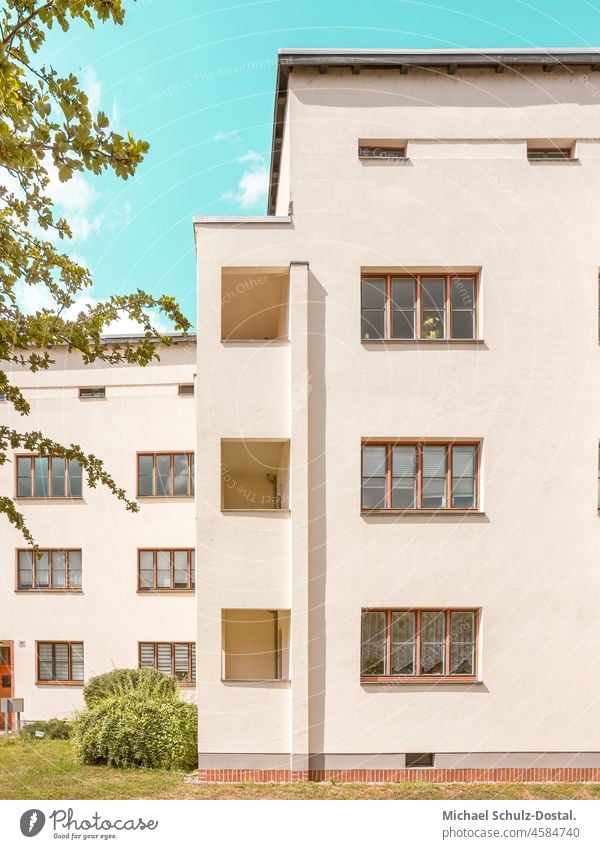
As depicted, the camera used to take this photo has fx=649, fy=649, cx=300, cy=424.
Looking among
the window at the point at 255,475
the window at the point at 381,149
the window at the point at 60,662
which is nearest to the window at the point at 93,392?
the window at the point at 255,475

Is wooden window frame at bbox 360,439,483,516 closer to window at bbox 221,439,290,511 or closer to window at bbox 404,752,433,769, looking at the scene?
window at bbox 221,439,290,511

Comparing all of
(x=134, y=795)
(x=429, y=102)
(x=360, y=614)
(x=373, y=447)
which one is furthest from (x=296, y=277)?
(x=134, y=795)

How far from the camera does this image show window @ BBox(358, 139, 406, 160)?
42.6ft

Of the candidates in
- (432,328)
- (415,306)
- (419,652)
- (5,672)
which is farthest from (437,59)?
(5,672)

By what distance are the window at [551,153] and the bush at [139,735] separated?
13573 mm

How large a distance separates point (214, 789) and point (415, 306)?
9.69 meters

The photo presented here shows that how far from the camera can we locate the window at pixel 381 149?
13.0 m

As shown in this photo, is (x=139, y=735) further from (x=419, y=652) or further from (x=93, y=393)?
(x=93, y=393)

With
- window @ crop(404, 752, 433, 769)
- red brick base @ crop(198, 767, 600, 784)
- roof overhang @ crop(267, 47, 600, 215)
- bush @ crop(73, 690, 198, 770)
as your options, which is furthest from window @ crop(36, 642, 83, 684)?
roof overhang @ crop(267, 47, 600, 215)

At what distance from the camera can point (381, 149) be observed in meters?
13.2

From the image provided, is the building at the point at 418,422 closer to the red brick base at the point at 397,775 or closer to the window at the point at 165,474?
the red brick base at the point at 397,775

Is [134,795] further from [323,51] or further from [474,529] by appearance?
[323,51]

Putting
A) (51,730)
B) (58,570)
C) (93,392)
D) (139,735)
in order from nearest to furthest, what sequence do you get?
1. (139,735)
2. (51,730)
3. (58,570)
4. (93,392)

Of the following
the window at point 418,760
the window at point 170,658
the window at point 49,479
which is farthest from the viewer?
the window at point 49,479
